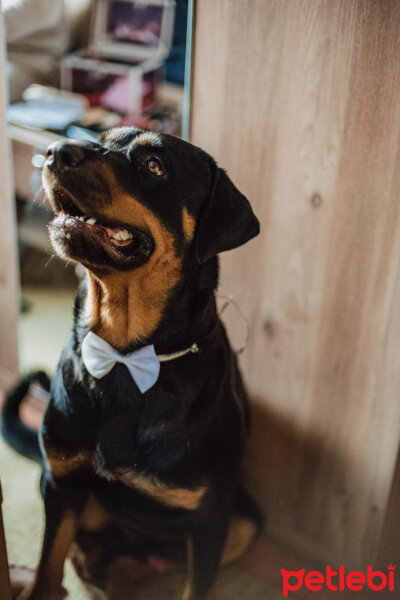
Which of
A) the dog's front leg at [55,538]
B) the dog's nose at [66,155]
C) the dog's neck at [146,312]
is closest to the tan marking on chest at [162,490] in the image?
the dog's front leg at [55,538]

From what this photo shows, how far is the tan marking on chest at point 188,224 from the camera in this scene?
1.40m

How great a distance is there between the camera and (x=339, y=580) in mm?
1917

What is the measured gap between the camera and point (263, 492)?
2.04 metres

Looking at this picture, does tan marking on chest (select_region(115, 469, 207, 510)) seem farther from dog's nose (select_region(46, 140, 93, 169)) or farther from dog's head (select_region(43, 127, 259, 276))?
dog's nose (select_region(46, 140, 93, 169))

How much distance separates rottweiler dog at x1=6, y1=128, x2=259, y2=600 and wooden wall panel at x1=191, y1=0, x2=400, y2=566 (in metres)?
0.26

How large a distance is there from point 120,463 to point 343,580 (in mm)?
867

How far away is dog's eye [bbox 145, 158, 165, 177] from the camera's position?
1.36 meters

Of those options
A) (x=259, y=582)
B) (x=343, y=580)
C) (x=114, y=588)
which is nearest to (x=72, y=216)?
(x=114, y=588)

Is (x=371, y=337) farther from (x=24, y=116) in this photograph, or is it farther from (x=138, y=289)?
(x=24, y=116)

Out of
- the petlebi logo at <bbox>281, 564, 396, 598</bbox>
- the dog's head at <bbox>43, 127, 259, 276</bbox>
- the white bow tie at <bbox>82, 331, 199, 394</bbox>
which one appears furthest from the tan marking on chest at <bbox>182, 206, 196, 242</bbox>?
the petlebi logo at <bbox>281, 564, 396, 598</bbox>

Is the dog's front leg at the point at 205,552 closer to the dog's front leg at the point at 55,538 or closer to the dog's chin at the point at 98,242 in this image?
the dog's front leg at the point at 55,538

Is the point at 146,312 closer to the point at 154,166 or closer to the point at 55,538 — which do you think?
the point at 154,166

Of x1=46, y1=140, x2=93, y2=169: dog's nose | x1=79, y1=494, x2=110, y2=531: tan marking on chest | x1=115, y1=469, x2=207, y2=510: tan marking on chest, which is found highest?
x1=46, y1=140, x2=93, y2=169: dog's nose

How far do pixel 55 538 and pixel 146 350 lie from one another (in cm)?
59
